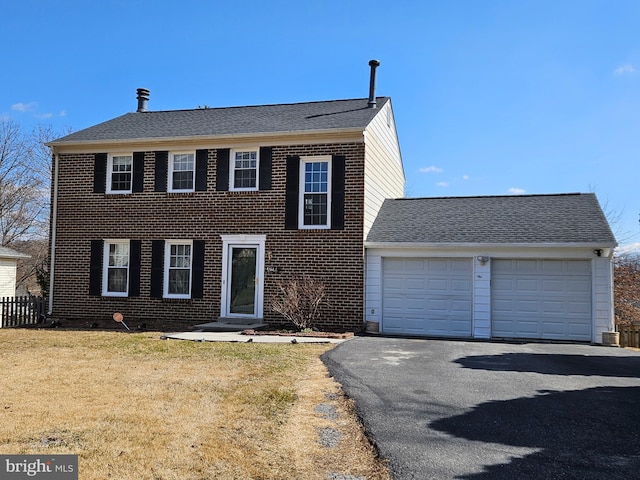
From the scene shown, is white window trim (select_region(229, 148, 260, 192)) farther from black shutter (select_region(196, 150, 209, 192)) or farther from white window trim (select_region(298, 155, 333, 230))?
white window trim (select_region(298, 155, 333, 230))

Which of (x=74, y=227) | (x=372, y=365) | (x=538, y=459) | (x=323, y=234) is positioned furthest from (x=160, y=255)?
Result: (x=538, y=459)

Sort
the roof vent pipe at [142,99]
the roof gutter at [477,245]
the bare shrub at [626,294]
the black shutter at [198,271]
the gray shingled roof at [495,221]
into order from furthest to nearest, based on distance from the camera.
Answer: the roof vent pipe at [142,99], the bare shrub at [626,294], the black shutter at [198,271], the gray shingled roof at [495,221], the roof gutter at [477,245]

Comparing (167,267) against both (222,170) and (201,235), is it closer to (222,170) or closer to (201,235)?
(201,235)

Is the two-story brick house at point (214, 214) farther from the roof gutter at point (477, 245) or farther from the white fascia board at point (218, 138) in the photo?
the roof gutter at point (477, 245)

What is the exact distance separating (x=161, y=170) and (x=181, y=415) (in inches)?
446

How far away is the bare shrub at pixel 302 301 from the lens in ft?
45.5

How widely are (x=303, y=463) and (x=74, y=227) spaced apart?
47.0 feet

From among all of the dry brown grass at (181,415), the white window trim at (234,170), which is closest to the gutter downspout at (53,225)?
the white window trim at (234,170)

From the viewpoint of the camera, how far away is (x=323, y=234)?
1452 centimetres

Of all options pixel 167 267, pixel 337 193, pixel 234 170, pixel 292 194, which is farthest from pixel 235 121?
pixel 167 267

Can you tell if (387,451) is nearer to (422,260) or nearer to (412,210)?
(422,260)

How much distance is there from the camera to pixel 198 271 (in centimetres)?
1534

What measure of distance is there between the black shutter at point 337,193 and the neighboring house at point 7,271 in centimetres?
1250

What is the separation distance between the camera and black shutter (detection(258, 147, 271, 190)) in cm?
1503
